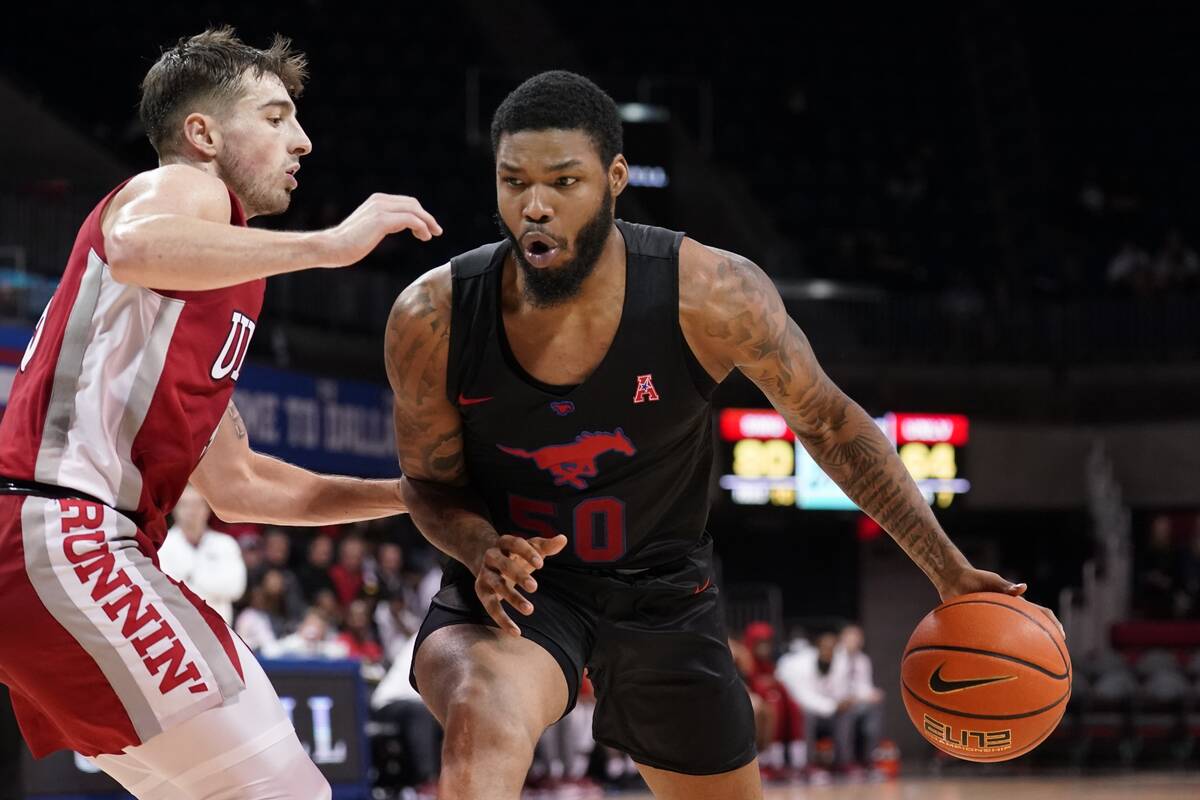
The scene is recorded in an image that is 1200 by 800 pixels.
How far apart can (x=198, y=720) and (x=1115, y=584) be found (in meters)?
18.0

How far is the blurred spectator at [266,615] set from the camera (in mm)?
10570

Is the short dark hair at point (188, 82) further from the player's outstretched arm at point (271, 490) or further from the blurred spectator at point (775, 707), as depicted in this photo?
the blurred spectator at point (775, 707)

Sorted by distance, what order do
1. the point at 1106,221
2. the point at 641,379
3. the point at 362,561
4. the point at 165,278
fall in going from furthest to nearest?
1. the point at 1106,221
2. the point at 362,561
3. the point at 641,379
4. the point at 165,278

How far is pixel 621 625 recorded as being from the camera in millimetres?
3855

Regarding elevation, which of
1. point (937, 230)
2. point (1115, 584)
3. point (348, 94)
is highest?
point (348, 94)

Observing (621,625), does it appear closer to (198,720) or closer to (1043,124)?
(198,720)

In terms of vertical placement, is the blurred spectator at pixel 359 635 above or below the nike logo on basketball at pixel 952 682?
below

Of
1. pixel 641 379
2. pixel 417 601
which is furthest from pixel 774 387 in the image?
pixel 417 601

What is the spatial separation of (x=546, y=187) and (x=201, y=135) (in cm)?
76

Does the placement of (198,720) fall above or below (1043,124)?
below

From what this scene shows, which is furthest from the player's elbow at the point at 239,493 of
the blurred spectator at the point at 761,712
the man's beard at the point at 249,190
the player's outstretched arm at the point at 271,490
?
the blurred spectator at the point at 761,712

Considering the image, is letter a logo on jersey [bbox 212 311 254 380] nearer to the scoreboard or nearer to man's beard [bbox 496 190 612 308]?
man's beard [bbox 496 190 612 308]

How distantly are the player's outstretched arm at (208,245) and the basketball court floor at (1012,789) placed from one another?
9.65 metres

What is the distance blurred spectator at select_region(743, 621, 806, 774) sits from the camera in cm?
1480
